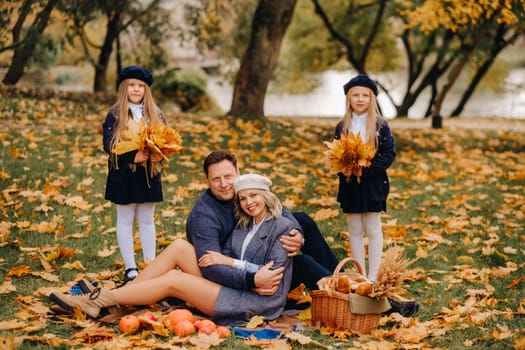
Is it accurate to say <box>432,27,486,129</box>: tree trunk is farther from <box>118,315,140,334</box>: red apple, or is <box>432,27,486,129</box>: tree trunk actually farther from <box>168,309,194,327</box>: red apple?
<box>118,315,140,334</box>: red apple

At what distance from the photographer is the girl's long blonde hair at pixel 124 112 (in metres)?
5.16

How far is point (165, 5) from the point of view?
2019cm

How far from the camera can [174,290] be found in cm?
457

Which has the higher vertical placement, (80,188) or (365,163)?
(365,163)

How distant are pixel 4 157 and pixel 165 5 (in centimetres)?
1229

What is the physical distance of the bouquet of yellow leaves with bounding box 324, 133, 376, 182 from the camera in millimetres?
4934

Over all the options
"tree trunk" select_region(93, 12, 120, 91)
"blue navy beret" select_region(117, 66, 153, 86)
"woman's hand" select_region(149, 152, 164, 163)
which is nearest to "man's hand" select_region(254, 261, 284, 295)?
"woman's hand" select_region(149, 152, 164, 163)

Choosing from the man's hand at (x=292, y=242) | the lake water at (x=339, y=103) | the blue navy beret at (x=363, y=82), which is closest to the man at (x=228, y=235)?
the man's hand at (x=292, y=242)

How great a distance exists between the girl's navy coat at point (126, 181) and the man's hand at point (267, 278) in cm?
130

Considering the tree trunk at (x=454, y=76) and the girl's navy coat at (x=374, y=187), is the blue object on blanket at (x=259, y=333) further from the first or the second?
the tree trunk at (x=454, y=76)

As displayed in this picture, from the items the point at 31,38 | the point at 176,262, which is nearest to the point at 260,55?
the point at 31,38

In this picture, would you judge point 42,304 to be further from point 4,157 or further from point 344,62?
point 344,62

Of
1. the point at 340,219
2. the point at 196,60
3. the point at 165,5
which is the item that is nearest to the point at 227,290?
the point at 340,219

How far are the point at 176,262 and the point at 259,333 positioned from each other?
2.60 feet
